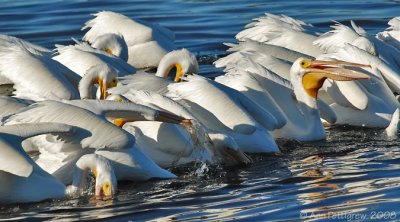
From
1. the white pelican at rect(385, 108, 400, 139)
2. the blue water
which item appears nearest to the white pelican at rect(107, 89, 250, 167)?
the blue water

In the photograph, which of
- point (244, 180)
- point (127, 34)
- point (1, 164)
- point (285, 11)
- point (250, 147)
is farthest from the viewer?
point (285, 11)

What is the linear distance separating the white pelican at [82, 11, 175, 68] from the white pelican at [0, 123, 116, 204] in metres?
5.43

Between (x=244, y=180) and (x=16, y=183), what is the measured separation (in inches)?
64.1

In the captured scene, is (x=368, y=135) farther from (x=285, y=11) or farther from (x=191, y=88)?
(x=285, y=11)

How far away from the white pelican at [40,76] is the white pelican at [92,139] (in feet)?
5.64

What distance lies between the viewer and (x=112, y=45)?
1239 centimetres

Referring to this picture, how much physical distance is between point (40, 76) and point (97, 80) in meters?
Result: 0.51

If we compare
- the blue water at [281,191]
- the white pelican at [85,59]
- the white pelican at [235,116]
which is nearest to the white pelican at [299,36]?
the white pelican at [85,59]

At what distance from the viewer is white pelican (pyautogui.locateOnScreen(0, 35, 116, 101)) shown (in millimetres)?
10188

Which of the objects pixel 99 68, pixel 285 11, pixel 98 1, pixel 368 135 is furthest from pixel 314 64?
pixel 98 1

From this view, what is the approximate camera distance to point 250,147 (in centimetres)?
926

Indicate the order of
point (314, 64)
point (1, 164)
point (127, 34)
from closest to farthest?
point (1, 164)
point (314, 64)
point (127, 34)

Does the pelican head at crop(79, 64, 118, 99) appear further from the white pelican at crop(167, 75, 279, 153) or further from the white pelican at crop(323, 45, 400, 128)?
the white pelican at crop(323, 45, 400, 128)

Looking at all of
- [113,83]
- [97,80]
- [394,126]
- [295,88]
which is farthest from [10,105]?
[394,126]
